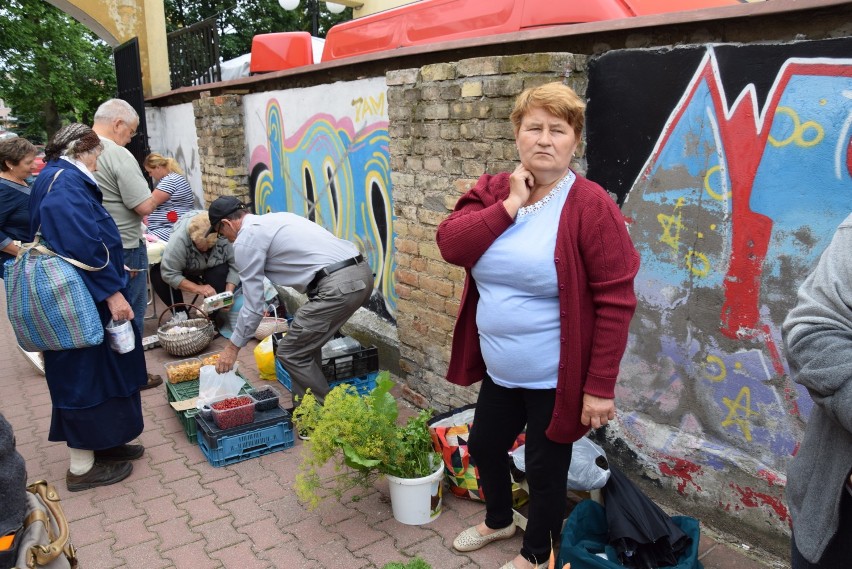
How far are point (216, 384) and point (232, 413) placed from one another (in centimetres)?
47

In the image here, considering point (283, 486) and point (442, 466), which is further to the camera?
point (283, 486)

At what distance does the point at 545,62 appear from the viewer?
335 centimetres

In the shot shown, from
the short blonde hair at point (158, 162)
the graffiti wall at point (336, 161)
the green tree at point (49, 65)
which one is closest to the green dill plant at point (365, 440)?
the graffiti wall at point (336, 161)

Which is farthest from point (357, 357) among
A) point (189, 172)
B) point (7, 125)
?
point (7, 125)

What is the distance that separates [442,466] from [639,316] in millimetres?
1237

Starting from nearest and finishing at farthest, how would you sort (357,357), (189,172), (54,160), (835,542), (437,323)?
(835,542)
(54,160)
(437,323)
(357,357)
(189,172)

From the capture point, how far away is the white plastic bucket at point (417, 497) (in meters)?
3.31

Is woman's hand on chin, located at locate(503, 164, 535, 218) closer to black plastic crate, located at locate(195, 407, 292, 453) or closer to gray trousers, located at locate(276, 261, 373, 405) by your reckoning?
gray trousers, located at locate(276, 261, 373, 405)

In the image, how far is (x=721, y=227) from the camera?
116 inches

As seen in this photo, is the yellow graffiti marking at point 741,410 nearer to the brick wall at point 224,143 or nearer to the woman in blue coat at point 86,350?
the woman in blue coat at point 86,350

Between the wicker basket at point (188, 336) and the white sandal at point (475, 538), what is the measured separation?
3.62 metres

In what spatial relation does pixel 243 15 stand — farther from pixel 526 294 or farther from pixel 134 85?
pixel 526 294

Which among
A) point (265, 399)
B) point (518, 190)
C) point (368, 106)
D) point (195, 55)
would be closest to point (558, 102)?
point (518, 190)

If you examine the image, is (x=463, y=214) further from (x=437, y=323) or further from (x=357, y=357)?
(x=357, y=357)
